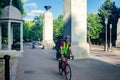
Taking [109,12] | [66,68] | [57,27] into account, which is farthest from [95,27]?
[66,68]

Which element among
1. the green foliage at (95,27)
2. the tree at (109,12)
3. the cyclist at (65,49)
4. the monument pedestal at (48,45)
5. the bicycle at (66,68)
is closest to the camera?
the bicycle at (66,68)

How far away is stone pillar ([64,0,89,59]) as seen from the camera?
21.8 m

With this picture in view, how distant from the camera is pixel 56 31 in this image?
91.4 m

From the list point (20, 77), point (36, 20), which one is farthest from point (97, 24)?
point (20, 77)

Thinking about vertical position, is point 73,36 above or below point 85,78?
above

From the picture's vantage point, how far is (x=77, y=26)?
2242 cm

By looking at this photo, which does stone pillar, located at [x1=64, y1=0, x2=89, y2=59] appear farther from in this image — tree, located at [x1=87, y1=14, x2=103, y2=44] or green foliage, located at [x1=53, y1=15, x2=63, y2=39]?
green foliage, located at [x1=53, y1=15, x2=63, y2=39]

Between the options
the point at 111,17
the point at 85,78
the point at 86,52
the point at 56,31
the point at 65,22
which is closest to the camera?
the point at 85,78

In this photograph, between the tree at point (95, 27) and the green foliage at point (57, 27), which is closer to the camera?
the tree at point (95, 27)

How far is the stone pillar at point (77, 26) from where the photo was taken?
2181cm

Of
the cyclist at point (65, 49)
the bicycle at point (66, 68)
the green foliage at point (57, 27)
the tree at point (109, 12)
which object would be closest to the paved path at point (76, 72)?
the bicycle at point (66, 68)

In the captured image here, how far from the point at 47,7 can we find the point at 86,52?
2639cm

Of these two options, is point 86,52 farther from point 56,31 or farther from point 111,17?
point 56,31

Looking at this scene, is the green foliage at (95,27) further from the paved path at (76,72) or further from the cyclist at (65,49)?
the cyclist at (65,49)
